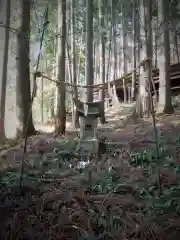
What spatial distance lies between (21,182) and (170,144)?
4.12 metres

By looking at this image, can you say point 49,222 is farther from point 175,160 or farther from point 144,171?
point 175,160

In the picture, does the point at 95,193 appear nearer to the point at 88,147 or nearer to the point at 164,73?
the point at 88,147

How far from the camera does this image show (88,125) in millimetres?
8094

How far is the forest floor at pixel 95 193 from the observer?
14.4 ft

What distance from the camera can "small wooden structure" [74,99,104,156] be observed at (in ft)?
24.7

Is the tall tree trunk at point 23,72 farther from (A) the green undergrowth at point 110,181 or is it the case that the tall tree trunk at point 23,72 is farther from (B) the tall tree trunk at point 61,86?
(A) the green undergrowth at point 110,181

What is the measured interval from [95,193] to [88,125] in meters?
2.98

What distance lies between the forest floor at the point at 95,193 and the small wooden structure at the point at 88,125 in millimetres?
325

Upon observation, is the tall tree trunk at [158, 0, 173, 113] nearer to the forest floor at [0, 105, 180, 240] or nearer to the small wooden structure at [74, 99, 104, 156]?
the forest floor at [0, 105, 180, 240]

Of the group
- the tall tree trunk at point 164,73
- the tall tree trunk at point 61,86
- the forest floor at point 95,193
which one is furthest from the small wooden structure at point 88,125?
the tall tree trunk at point 164,73

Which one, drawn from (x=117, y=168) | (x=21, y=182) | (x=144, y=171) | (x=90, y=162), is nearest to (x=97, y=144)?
(x=90, y=162)

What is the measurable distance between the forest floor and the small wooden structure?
0.32 metres

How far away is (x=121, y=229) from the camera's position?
4.30m

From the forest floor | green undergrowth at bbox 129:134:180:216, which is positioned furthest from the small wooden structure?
green undergrowth at bbox 129:134:180:216
